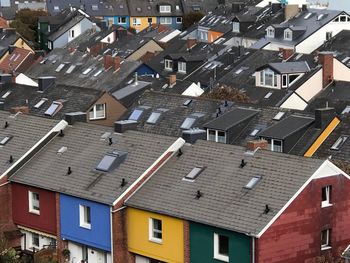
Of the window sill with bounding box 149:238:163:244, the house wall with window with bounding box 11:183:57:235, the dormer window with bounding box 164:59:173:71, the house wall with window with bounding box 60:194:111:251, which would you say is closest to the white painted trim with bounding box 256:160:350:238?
the window sill with bounding box 149:238:163:244

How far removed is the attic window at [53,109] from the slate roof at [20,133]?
12.5 metres

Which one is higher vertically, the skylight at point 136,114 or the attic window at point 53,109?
the skylight at point 136,114

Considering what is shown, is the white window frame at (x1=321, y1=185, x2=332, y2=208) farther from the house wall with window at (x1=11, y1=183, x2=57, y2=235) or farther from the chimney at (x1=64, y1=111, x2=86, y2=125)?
the chimney at (x1=64, y1=111, x2=86, y2=125)

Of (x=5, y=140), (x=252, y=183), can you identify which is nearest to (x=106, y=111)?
(x=5, y=140)

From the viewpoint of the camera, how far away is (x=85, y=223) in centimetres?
4575

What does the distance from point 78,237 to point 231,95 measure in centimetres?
2673

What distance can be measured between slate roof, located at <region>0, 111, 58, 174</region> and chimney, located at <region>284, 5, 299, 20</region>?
213 ft

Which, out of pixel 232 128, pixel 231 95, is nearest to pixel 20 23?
pixel 231 95

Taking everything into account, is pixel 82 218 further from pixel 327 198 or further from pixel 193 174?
pixel 327 198

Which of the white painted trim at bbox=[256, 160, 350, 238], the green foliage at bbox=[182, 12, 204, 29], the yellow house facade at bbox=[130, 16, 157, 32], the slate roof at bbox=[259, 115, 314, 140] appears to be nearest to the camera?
the white painted trim at bbox=[256, 160, 350, 238]

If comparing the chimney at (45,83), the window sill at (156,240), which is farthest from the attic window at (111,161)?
the chimney at (45,83)

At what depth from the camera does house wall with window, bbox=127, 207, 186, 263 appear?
1666 inches

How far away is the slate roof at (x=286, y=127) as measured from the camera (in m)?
57.6

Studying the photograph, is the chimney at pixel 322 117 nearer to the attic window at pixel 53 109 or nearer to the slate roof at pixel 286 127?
the slate roof at pixel 286 127
